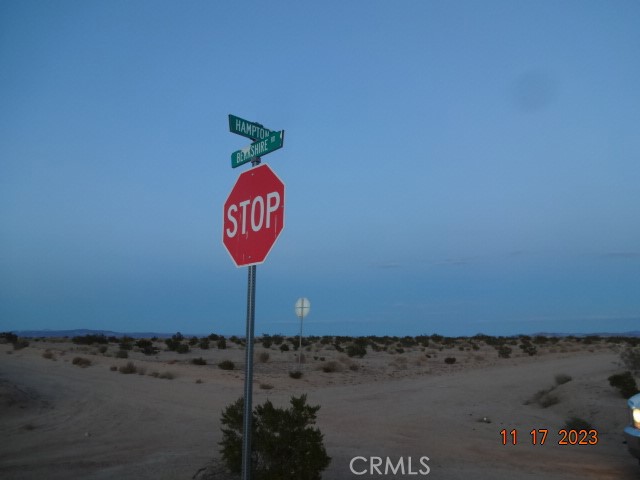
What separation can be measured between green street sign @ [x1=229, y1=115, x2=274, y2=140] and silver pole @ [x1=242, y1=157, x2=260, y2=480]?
1436 millimetres

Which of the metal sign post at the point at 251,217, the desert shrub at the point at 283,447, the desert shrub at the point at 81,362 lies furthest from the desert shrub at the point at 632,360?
the desert shrub at the point at 81,362

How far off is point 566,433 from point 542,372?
11.7 metres

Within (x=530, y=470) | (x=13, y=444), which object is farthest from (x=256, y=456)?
(x=13, y=444)

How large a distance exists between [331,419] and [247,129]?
1062 cm

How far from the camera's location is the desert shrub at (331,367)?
28547 mm

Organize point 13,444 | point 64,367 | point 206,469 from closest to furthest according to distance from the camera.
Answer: point 206,469 < point 13,444 < point 64,367

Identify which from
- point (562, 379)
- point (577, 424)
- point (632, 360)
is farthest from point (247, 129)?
point (632, 360)

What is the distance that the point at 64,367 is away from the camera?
894 inches

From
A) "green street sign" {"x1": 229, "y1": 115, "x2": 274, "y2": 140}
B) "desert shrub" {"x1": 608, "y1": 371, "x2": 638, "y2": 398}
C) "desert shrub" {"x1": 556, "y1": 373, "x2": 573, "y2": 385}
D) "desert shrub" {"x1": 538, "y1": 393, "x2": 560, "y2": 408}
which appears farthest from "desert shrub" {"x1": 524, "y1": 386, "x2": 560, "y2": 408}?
"green street sign" {"x1": 229, "y1": 115, "x2": 274, "y2": 140}

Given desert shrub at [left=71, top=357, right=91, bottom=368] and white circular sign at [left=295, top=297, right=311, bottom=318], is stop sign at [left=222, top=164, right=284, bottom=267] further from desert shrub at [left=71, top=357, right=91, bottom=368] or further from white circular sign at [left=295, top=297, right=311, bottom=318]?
desert shrub at [left=71, top=357, right=91, bottom=368]

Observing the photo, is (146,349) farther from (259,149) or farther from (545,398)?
(259,149)

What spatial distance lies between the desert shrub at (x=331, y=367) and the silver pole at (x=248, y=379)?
23.9 meters

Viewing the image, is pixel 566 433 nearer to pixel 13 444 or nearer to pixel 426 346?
pixel 13 444

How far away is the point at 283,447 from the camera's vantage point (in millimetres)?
6828
